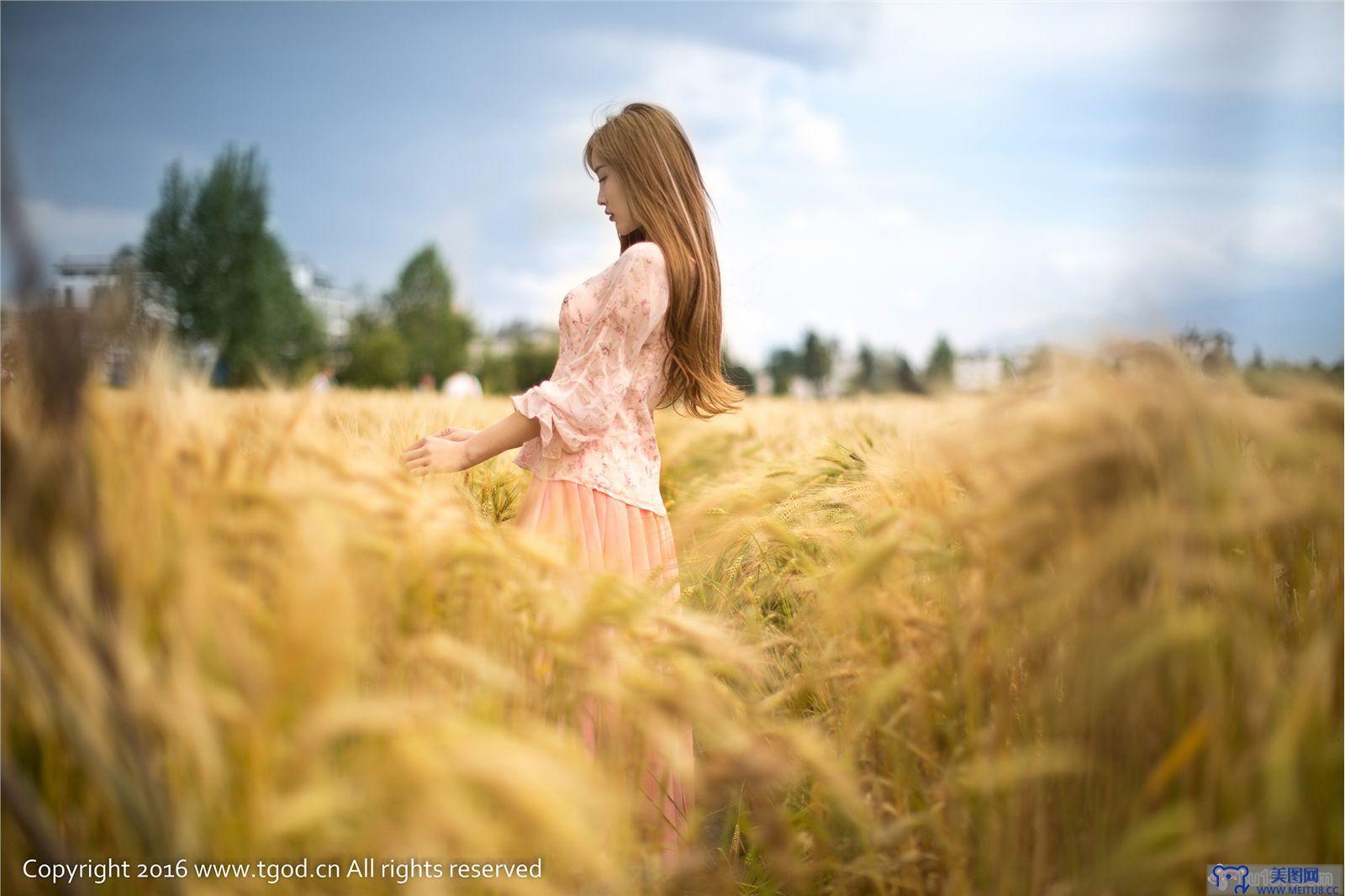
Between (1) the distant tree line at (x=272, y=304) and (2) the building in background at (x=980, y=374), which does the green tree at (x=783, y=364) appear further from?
(2) the building in background at (x=980, y=374)

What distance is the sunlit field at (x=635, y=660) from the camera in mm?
948

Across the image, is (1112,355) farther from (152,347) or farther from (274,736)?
(152,347)

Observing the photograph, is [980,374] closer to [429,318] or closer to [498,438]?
[498,438]

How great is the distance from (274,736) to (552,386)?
126 cm

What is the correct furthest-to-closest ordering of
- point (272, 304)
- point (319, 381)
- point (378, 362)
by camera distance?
point (378, 362), point (272, 304), point (319, 381)

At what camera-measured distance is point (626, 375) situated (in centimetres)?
213

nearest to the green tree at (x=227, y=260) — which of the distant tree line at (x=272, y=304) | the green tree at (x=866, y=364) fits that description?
the distant tree line at (x=272, y=304)

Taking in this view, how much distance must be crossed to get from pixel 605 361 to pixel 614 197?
1.70 ft

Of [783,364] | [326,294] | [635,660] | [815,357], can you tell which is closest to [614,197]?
[635,660]

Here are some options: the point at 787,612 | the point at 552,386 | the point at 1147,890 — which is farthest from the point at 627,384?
the point at 1147,890

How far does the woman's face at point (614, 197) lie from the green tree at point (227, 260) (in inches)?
1686

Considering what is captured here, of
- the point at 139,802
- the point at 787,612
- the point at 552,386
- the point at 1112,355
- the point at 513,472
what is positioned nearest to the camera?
the point at 139,802

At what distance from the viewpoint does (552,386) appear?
2098 millimetres

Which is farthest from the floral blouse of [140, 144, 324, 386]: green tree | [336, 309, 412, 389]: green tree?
[336, 309, 412, 389]: green tree
